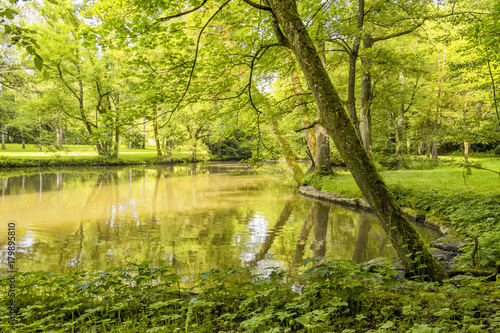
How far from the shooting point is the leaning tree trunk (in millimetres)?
3232

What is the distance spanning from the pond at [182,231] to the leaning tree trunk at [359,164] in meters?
2.08

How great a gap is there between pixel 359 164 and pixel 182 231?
5457 millimetres

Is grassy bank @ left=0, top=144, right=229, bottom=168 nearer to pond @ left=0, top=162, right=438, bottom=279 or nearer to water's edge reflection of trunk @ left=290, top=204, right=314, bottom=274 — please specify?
pond @ left=0, top=162, right=438, bottom=279

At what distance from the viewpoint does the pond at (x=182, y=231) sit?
18.0 ft

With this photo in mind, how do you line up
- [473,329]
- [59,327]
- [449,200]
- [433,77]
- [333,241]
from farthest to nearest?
[433,77]
[449,200]
[333,241]
[59,327]
[473,329]

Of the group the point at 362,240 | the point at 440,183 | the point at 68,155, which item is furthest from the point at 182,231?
the point at 68,155

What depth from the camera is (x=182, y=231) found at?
7.46 metres

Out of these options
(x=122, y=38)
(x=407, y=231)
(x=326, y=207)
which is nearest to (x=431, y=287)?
(x=407, y=231)

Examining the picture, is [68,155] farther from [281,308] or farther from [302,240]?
[281,308]

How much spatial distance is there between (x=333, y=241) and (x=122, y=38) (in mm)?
5918

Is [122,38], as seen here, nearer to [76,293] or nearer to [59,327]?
[76,293]

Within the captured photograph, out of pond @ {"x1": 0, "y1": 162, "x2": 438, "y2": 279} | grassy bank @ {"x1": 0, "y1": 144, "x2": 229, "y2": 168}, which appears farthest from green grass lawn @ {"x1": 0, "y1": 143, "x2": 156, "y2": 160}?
pond @ {"x1": 0, "y1": 162, "x2": 438, "y2": 279}

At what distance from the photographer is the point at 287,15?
3381mm

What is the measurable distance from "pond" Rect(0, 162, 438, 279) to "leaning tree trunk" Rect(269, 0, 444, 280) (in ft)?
6.82
